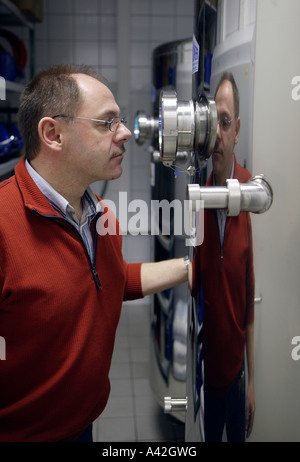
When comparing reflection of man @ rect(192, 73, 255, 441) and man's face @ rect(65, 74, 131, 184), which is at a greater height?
man's face @ rect(65, 74, 131, 184)

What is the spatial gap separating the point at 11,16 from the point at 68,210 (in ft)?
7.28

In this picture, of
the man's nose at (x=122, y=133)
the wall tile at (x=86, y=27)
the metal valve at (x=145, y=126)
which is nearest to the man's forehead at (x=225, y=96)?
the man's nose at (x=122, y=133)

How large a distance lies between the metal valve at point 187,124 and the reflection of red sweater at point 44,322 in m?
0.39

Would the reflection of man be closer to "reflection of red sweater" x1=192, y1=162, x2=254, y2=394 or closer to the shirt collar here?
"reflection of red sweater" x1=192, y1=162, x2=254, y2=394

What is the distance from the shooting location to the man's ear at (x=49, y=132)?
1.11 meters

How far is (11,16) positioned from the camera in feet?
9.25

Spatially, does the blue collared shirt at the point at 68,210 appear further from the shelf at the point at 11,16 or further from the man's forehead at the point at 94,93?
the shelf at the point at 11,16

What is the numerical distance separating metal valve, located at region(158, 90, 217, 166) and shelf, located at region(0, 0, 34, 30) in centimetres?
199

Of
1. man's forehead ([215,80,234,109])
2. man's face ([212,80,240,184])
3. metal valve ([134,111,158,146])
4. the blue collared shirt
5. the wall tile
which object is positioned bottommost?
the blue collared shirt

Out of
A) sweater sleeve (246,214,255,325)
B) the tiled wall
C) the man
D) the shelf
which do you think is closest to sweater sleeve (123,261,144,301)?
the man

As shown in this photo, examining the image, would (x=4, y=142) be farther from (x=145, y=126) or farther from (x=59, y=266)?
(x=59, y=266)

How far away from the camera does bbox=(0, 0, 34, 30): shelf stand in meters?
2.44

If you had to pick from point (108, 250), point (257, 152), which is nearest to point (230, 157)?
point (257, 152)

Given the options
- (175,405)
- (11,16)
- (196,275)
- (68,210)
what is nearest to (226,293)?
(196,275)
